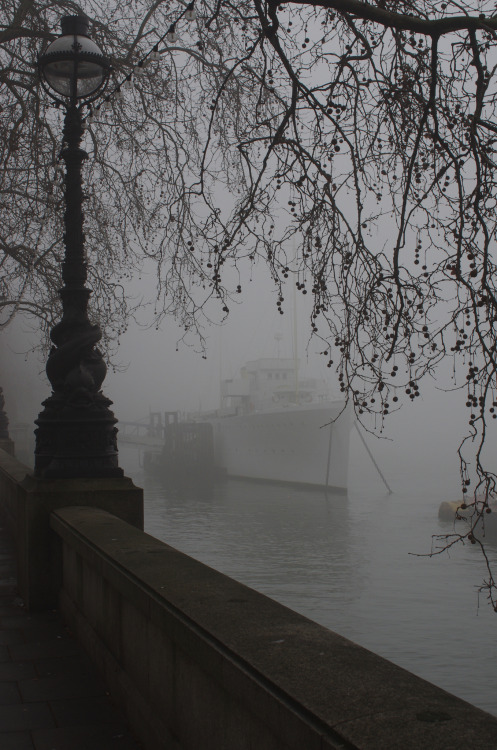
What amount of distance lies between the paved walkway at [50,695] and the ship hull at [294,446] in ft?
203

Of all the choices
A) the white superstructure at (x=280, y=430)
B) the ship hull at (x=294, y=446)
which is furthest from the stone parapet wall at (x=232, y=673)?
the ship hull at (x=294, y=446)

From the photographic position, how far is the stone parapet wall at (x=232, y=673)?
1.81 meters

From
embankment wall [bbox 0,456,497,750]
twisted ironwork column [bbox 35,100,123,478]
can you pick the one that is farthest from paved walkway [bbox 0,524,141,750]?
twisted ironwork column [bbox 35,100,123,478]

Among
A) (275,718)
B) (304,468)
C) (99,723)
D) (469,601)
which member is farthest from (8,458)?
(304,468)

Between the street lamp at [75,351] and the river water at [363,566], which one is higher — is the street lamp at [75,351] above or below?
above

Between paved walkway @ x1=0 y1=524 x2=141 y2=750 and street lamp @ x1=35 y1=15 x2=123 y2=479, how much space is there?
118 cm

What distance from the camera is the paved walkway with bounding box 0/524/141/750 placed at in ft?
10.9

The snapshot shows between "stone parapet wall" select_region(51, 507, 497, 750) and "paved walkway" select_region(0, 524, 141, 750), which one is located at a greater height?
"stone parapet wall" select_region(51, 507, 497, 750)

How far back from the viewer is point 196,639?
2625 millimetres

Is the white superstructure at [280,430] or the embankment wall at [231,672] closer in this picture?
the embankment wall at [231,672]

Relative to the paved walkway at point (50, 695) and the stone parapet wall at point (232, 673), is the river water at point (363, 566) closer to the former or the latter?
the paved walkway at point (50, 695)

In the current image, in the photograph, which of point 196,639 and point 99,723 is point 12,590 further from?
point 196,639

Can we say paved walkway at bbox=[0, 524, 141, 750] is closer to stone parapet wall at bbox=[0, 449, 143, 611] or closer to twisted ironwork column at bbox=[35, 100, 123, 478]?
stone parapet wall at bbox=[0, 449, 143, 611]

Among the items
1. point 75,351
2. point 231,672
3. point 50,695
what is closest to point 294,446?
point 75,351
